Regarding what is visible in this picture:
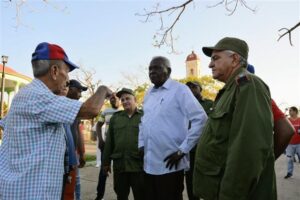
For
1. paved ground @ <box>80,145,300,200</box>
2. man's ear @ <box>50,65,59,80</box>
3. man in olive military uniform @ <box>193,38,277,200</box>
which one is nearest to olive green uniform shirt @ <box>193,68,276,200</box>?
man in olive military uniform @ <box>193,38,277,200</box>

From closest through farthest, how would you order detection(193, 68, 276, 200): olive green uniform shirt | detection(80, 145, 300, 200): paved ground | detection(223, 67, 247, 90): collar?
1. detection(193, 68, 276, 200): olive green uniform shirt
2. detection(223, 67, 247, 90): collar
3. detection(80, 145, 300, 200): paved ground

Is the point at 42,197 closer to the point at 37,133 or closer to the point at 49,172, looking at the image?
the point at 49,172

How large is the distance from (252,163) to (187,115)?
166 cm

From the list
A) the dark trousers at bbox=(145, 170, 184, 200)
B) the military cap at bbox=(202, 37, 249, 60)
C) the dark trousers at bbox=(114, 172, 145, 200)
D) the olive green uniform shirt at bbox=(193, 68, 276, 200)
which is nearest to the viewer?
the olive green uniform shirt at bbox=(193, 68, 276, 200)

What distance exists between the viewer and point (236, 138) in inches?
85.7

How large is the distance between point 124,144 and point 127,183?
556 mm

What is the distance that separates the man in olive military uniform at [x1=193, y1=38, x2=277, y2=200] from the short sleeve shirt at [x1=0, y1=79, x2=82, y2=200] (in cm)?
103

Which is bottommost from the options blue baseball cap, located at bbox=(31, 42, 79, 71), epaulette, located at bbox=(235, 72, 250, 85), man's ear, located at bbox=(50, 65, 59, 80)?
epaulette, located at bbox=(235, 72, 250, 85)

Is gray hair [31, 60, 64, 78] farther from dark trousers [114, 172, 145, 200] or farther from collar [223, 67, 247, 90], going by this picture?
dark trousers [114, 172, 145, 200]

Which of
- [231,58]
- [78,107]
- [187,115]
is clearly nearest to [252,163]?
[231,58]

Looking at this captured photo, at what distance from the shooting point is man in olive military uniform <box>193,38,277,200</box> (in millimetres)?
Result: 2102

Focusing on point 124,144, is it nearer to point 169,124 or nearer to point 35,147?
point 169,124

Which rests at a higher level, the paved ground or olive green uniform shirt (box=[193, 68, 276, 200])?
olive green uniform shirt (box=[193, 68, 276, 200])

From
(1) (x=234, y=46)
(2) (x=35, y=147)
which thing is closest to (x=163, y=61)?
(1) (x=234, y=46)
